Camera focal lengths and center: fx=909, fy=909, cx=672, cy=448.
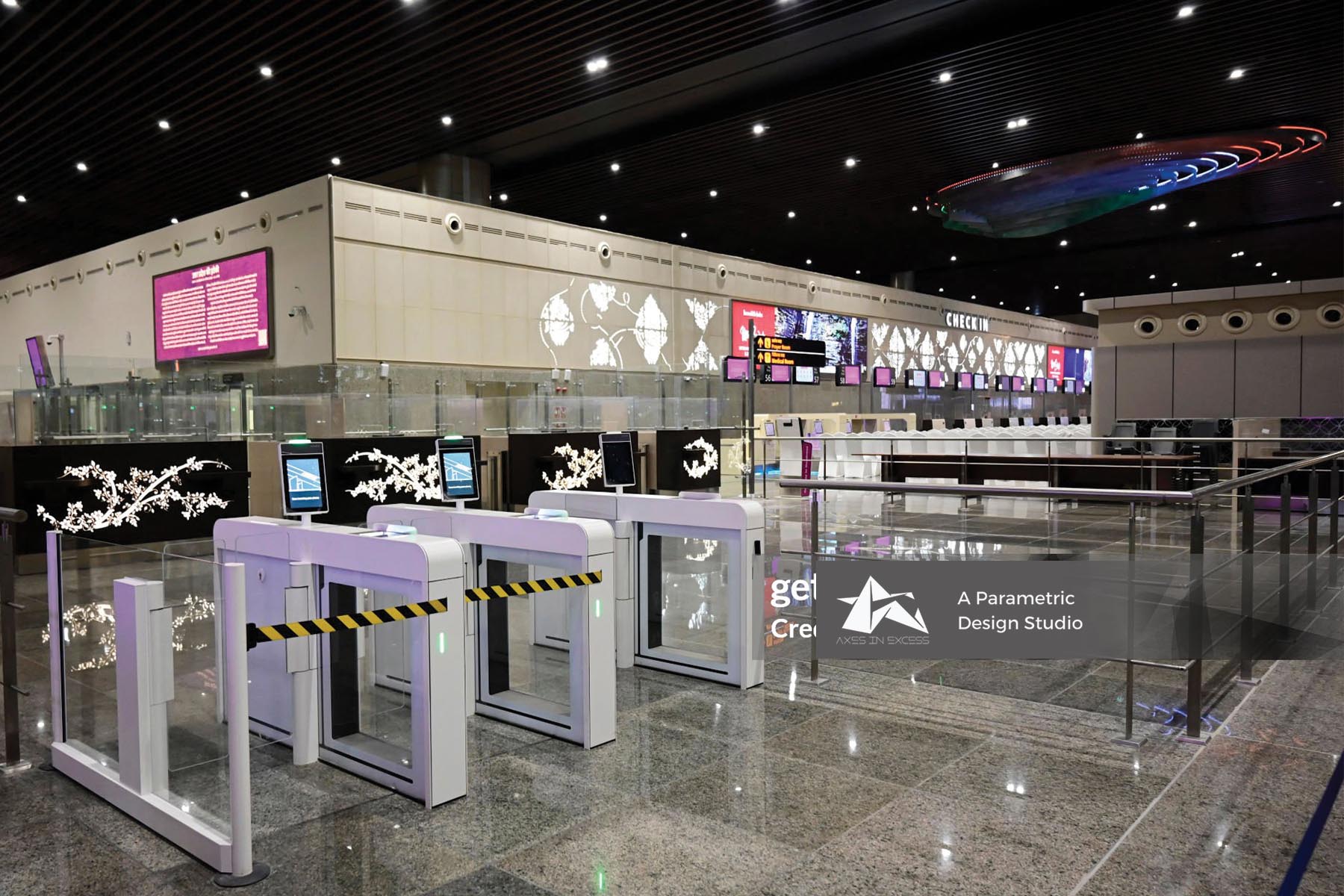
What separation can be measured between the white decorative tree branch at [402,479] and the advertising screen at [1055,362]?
31.4 metres

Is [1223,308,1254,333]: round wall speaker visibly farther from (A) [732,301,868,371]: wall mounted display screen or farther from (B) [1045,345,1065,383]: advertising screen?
(B) [1045,345,1065,383]: advertising screen

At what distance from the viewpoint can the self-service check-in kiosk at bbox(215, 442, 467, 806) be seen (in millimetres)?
3305

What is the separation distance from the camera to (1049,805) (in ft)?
10.5

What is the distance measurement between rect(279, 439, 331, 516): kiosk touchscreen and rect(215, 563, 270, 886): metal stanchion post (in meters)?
1.50

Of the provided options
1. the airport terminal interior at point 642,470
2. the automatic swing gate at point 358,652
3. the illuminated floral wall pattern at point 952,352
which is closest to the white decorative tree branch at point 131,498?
the airport terminal interior at point 642,470

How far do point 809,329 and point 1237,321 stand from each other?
1115 cm

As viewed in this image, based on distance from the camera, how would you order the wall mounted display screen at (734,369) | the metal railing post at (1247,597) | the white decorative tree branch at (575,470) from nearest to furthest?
1. the metal railing post at (1247,597)
2. the white decorative tree branch at (575,470)
3. the wall mounted display screen at (734,369)

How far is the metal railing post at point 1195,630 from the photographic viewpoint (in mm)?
3801

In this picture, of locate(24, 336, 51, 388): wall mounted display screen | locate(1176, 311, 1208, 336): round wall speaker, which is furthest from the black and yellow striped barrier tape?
locate(1176, 311, 1208, 336): round wall speaker

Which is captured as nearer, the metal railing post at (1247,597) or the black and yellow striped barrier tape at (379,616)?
the black and yellow striped barrier tape at (379,616)

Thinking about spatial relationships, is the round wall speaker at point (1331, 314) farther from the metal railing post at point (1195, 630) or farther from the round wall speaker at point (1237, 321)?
the metal railing post at point (1195, 630)

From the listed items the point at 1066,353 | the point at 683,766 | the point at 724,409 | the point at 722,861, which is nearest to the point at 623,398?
the point at 724,409

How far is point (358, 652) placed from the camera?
390cm

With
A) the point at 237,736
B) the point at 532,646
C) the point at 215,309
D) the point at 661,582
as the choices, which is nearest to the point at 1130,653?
the point at 661,582
